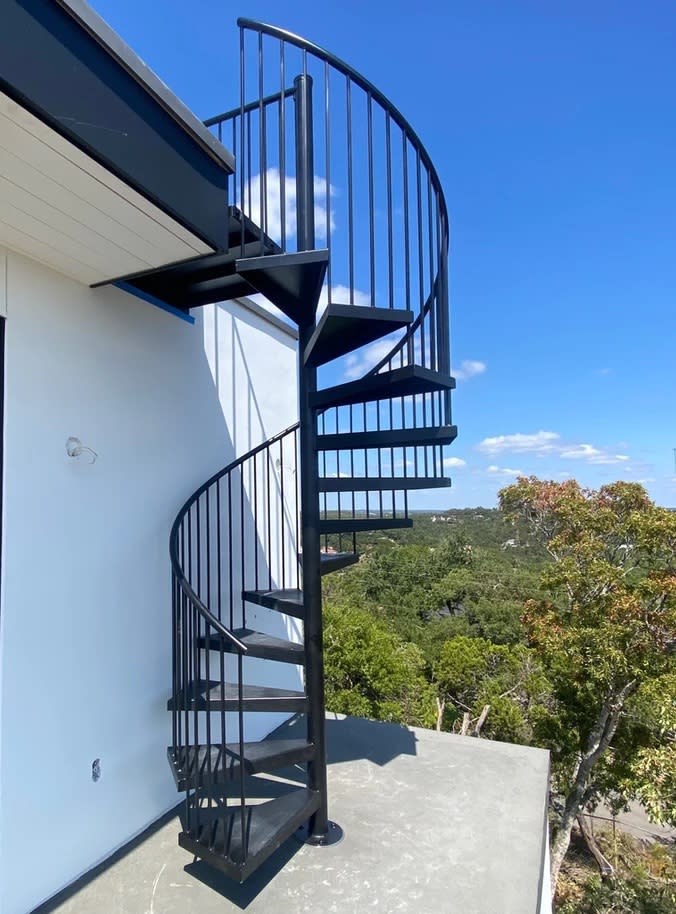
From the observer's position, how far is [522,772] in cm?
305

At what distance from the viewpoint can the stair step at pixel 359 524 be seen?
8.49ft

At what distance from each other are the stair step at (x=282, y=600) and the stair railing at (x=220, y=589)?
0.24 meters

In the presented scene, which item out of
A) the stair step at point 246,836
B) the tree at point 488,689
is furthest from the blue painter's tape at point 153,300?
the tree at point 488,689

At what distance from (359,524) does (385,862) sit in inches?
59.1

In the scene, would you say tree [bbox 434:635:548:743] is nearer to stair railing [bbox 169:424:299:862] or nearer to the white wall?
stair railing [bbox 169:424:299:862]

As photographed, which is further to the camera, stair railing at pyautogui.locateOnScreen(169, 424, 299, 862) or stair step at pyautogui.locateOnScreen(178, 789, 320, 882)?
stair railing at pyautogui.locateOnScreen(169, 424, 299, 862)

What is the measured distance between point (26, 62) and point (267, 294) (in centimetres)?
116

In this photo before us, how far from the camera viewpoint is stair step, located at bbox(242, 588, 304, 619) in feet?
8.16

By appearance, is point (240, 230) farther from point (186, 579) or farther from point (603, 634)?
point (603, 634)

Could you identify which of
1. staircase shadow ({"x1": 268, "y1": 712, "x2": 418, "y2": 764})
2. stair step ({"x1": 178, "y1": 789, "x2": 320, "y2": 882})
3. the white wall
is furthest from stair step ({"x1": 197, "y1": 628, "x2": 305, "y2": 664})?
staircase shadow ({"x1": 268, "y1": 712, "x2": 418, "y2": 764})

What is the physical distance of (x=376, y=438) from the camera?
2.54 m

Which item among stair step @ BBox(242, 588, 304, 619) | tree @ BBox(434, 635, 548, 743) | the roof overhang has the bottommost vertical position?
tree @ BBox(434, 635, 548, 743)

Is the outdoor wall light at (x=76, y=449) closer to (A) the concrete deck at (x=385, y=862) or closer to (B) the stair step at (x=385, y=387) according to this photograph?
(B) the stair step at (x=385, y=387)

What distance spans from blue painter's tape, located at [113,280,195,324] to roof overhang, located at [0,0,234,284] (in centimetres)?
37
